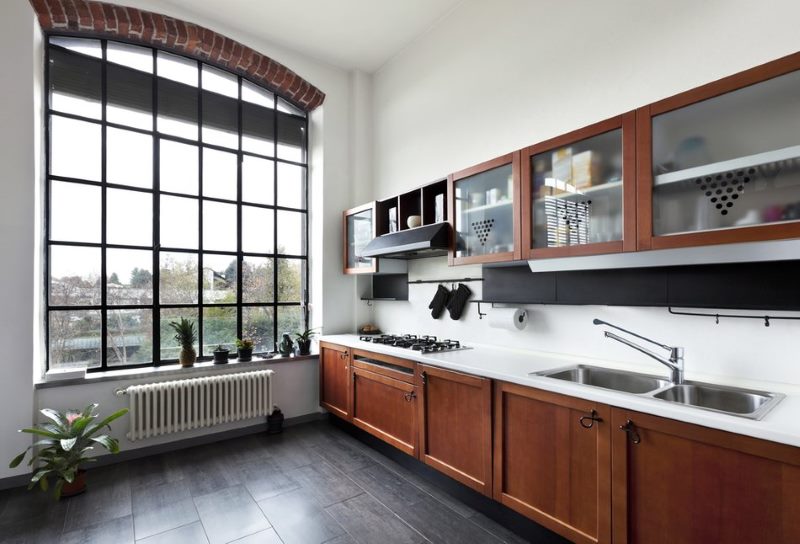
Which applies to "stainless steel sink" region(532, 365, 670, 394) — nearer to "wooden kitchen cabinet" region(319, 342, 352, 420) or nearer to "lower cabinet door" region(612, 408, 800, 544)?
"lower cabinet door" region(612, 408, 800, 544)

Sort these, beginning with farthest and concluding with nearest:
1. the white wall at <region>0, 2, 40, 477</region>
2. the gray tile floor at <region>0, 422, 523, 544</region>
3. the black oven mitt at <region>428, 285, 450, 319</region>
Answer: the black oven mitt at <region>428, 285, 450, 319</region> < the white wall at <region>0, 2, 40, 477</region> < the gray tile floor at <region>0, 422, 523, 544</region>

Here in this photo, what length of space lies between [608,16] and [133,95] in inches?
142

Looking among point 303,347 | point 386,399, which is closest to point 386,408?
point 386,399

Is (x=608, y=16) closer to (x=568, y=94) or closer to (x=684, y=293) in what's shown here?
(x=568, y=94)

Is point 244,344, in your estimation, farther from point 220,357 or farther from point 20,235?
point 20,235

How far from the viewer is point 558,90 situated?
258cm

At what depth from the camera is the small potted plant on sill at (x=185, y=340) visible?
332cm

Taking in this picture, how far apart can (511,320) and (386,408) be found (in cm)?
112

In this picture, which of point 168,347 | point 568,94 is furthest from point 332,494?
point 568,94

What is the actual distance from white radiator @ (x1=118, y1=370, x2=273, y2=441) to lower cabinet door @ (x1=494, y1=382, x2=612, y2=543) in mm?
2255

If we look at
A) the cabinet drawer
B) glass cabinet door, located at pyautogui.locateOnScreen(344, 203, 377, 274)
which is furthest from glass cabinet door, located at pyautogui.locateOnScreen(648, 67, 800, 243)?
glass cabinet door, located at pyautogui.locateOnScreen(344, 203, 377, 274)

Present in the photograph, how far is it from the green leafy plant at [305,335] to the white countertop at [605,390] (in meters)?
0.99

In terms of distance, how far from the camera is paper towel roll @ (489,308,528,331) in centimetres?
263

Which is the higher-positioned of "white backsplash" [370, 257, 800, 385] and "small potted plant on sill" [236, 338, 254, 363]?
"white backsplash" [370, 257, 800, 385]
